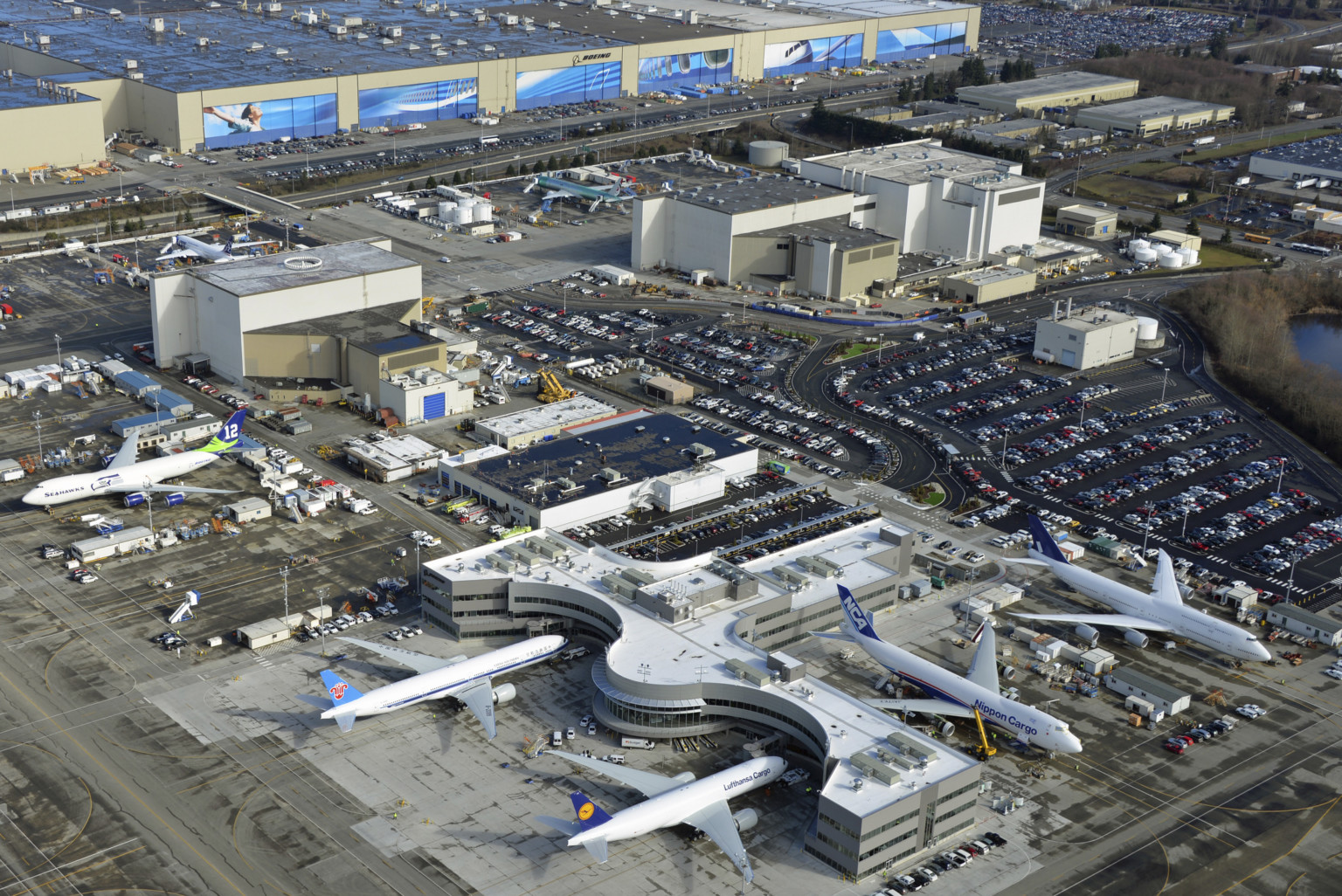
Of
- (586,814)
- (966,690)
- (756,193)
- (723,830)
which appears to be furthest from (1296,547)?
(756,193)

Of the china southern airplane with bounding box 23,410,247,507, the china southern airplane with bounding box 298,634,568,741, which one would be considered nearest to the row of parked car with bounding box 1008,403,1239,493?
the china southern airplane with bounding box 298,634,568,741

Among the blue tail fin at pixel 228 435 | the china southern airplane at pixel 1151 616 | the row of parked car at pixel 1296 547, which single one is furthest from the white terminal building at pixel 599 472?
the row of parked car at pixel 1296 547

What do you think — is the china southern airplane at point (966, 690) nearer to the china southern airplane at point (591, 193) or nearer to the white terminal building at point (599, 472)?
the white terminal building at point (599, 472)

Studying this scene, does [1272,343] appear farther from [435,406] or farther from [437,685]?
[437,685]

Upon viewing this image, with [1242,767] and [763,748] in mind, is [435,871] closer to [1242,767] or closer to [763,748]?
[763,748]

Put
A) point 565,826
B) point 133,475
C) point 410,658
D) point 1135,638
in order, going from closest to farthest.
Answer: point 565,826 → point 410,658 → point 1135,638 → point 133,475

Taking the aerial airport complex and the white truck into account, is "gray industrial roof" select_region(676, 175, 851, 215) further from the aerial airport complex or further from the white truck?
the white truck
